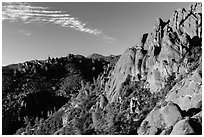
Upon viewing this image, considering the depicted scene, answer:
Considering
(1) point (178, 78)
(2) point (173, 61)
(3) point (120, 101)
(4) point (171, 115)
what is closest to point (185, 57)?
(2) point (173, 61)

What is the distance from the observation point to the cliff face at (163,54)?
310 ft

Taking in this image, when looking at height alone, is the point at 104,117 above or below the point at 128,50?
below

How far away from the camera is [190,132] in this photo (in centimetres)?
4128

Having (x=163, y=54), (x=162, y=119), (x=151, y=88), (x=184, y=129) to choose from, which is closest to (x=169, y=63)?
(x=163, y=54)

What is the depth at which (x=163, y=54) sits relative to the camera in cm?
10200

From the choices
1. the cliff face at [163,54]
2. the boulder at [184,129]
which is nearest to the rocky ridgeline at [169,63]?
the cliff face at [163,54]

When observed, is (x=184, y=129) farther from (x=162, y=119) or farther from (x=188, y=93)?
(x=188, y=93)

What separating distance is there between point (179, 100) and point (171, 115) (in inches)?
335

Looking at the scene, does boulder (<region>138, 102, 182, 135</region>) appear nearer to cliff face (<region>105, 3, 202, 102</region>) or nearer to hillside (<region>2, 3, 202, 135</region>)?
hillside (<region>2, 3, 202, 135</region>)

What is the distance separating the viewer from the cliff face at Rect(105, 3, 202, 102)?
94.6 m

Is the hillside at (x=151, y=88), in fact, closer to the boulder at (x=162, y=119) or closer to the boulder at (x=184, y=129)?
the boulder at (x=162, y=119)

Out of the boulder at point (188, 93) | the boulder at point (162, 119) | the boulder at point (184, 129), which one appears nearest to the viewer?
the boulder at point (184, 129)

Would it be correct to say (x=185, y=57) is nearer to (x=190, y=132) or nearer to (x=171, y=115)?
(x=171, y=115)

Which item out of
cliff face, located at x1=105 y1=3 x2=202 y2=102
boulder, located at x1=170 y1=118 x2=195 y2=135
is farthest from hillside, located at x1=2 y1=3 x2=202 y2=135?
boulder, located at x1=170 y1=118 x2=195 y2=135
